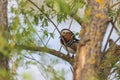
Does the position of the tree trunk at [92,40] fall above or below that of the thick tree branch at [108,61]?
below

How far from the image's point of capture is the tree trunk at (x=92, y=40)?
Answer: 175 cm

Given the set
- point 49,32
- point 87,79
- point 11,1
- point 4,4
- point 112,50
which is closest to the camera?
point 4,4

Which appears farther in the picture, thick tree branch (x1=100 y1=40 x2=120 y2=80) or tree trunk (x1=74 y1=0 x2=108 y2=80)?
thick tree branch (x1=100 y1=40 x2=120 y2=80)

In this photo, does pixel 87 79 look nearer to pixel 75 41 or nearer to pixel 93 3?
pixel 93 3

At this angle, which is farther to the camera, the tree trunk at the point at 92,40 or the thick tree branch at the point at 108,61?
the thick tree branch at the point at 108,61

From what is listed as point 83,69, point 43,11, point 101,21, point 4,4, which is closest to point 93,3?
point 101,21

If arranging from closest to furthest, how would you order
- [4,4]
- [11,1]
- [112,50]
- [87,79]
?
[4,4], [87,79], [11,1], [112,50]

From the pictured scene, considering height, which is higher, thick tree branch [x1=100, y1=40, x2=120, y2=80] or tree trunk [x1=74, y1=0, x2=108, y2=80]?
thick tree branch [x1=100, y1=40, x2=120, y2=80]

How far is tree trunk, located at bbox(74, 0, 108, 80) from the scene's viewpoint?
1748 millimetres

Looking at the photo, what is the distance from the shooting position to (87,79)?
5.60 ft

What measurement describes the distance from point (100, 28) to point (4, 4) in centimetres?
56

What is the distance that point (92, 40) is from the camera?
69.4 inches

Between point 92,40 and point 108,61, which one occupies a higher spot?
point 108,61

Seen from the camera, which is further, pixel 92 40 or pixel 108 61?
pixel 108 61
